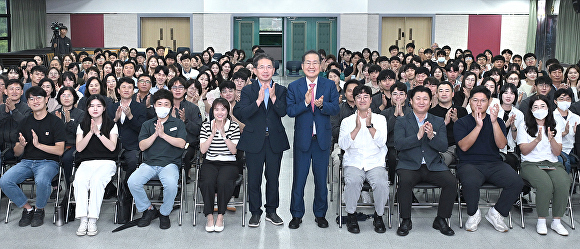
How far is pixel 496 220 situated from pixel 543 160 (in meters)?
0.76

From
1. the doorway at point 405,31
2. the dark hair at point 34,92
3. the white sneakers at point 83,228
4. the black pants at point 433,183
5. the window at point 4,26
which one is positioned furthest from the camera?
Answer: the doorway at point 405,31

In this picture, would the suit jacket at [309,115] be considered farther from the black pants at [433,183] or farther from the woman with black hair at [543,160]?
the woman with black hair at [543,160]

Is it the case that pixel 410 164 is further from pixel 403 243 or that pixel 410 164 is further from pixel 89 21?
pixel 89 21

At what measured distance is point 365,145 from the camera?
5215 millimetres

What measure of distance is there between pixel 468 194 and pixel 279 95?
184 centimetres

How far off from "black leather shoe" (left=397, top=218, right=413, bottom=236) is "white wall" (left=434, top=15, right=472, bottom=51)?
15.0 metres

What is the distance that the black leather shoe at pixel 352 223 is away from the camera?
16.4 ft

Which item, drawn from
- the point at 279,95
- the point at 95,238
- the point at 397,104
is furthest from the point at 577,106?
the point at 95,238

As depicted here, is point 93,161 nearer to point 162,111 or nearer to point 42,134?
point 42,134

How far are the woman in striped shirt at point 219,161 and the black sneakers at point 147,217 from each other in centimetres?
53

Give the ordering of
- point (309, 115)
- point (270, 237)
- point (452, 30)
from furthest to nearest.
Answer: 1. point (452, 30)
2. point (309, 115)
3. point (270, 237)

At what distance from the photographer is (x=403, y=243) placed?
475 cm

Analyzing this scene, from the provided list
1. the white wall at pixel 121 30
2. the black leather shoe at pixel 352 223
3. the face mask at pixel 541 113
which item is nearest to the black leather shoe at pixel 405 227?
the black leather shoe at pixel 352 223

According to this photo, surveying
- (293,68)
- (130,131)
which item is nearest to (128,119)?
(130,131)
